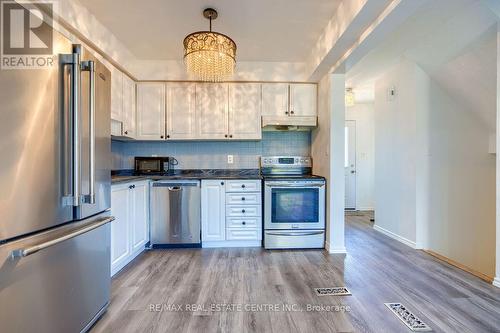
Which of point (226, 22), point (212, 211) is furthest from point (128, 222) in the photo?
point (226, 22)

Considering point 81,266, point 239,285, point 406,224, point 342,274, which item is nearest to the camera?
point 81,266

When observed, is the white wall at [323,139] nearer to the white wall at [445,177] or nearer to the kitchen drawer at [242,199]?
the kitchen drawer at [242,199]

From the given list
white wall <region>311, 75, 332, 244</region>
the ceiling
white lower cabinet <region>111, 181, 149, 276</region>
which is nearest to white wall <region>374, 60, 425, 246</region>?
white wall <region>311, 75, 332, 244</region>

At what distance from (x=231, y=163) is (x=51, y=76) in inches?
105

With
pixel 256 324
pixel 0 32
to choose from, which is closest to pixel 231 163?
pixel 256 324

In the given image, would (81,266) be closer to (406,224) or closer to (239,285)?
(239,285)

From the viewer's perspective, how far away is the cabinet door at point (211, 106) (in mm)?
3406

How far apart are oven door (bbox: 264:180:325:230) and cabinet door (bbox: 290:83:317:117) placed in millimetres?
1052

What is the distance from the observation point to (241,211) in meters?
3.14

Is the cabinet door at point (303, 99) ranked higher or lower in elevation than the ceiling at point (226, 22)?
lower

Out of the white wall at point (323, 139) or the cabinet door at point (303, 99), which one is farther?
the cabinet door at point (303, 99)

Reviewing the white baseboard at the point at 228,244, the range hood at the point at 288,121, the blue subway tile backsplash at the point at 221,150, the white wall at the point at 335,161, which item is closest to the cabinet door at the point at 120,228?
the white baseboard at the point at 228,244

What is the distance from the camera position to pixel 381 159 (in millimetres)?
3883

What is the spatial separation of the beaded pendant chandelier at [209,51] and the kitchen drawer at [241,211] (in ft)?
5.52
